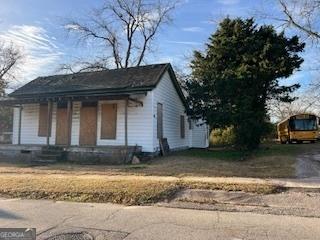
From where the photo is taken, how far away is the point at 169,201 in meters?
9.60

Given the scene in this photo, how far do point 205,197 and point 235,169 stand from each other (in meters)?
5.47

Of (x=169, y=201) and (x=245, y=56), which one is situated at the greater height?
(x=245, y=56)

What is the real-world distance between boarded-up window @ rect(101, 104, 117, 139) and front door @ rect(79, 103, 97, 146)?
55 centimetres

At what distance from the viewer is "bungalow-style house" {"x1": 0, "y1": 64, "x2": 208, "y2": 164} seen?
65.4 feet

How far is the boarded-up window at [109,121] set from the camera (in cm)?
2089

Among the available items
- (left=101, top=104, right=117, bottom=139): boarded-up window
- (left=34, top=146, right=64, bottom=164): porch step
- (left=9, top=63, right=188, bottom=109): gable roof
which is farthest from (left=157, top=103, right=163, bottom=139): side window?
(left=34, top=146, right=64, bottom=164): porch step

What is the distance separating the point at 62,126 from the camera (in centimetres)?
2236

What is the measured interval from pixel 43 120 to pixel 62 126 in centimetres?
156

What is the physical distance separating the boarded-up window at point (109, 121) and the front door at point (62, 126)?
2.44 m

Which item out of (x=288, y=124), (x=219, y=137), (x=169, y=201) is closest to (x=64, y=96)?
(x=169, y=201)

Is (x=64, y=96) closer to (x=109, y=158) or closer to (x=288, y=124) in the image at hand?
(x=109, y=158)

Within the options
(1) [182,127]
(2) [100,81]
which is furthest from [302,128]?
(2) [100,81]

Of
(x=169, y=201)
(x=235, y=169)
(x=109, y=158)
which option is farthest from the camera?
(x=109, y=158)

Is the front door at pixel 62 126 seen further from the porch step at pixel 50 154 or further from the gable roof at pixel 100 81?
the porch step at pixel 50 154
